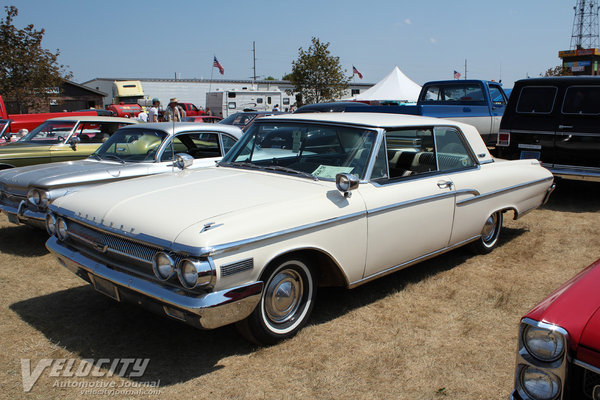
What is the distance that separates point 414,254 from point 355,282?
2.40ft

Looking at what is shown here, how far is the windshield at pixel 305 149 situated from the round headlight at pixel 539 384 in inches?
84.2

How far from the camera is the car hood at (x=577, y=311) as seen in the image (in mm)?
1888

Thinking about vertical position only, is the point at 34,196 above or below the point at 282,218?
below

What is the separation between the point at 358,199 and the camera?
3766 millimetres

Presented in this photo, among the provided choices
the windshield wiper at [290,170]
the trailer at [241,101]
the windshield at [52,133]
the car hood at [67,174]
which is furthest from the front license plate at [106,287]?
the trailer at [241,101]

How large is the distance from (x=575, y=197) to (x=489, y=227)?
407 centimetres

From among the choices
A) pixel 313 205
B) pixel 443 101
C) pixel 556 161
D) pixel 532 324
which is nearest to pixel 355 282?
pixel 313 205

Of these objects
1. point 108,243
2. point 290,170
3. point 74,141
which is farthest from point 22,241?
point 290,170

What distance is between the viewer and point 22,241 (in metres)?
6.21

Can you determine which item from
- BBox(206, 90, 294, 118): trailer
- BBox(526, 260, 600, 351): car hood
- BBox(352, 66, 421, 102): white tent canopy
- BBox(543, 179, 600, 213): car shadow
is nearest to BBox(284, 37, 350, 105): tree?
BBox(206, 90, 294, 118): trailer

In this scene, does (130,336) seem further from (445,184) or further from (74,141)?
(74,141)

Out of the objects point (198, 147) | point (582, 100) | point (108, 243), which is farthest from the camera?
point (582, 100)

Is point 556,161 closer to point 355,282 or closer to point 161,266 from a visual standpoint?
point 355,282

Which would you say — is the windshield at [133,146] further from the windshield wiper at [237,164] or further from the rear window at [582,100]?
the rear window at [582,100]
